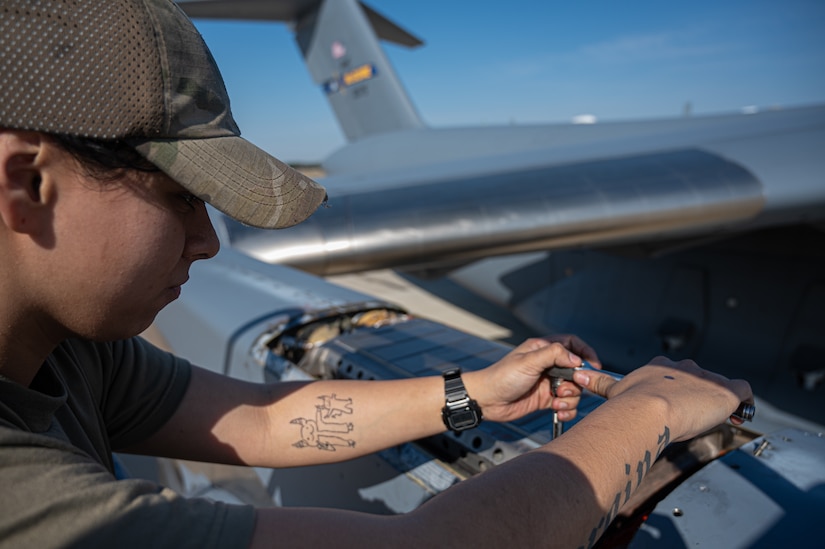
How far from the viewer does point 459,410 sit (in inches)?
55.2

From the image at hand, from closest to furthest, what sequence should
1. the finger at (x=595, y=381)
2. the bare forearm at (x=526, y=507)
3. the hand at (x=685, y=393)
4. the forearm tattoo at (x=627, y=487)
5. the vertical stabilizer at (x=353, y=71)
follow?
1. the bare forearm at (x=526, y=507)
2. the forearm tattoo at (x=627, y=487)
3. the hand at (x=685, y=393)
4. the finger at (x=595, y=381)
5. the vertical stabilizer at (x=353, y=71)

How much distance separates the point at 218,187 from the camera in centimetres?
82

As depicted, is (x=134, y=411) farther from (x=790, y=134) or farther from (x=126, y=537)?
(x=790, y=134)

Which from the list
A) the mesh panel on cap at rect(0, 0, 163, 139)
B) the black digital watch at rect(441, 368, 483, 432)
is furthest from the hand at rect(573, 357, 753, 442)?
the mesh panel on cap at rect(0, 0, 163, 139)

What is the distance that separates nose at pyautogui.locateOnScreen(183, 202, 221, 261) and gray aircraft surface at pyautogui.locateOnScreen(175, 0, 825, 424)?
8.24 feet

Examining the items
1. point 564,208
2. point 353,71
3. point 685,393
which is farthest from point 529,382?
point 353,71

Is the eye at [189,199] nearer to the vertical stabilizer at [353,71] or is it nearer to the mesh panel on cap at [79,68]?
the mesh panel on cap at [79,68]

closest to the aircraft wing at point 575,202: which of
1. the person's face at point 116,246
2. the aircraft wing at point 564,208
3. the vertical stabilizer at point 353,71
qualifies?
the aircraft wing at point 564,208

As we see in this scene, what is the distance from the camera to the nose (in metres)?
0.89

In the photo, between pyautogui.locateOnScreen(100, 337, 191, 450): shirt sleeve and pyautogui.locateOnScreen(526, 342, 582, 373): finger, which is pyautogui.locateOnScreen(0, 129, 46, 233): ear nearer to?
pyautogui.locateOnScreen(100, 337, 191, 450): shirt sleeve

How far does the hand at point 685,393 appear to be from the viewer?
3.20 ft

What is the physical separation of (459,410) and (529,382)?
0.19 m

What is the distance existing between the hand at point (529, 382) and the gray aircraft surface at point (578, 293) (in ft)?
0.24

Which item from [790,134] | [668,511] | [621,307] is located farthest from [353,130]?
[668,511]
